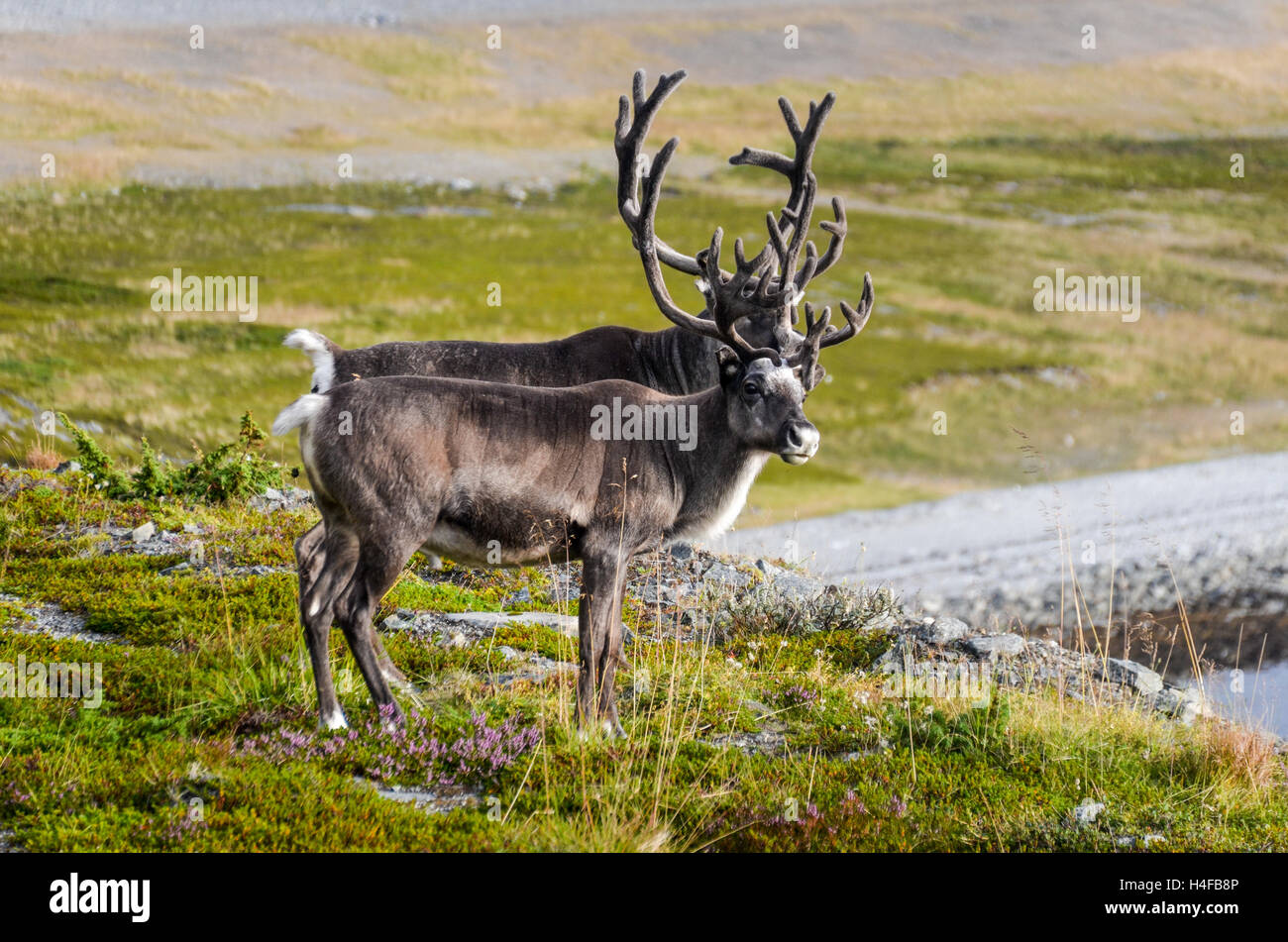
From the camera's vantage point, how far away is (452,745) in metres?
8.34

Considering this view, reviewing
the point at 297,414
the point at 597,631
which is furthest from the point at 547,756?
the point at 297,414

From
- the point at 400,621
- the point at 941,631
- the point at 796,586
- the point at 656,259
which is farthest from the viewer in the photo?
the point at 796,586

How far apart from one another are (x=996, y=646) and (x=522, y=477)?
624 centimetres

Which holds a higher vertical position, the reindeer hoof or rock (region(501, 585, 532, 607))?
the reindeer hoof

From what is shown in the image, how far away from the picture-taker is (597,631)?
29.0 ft

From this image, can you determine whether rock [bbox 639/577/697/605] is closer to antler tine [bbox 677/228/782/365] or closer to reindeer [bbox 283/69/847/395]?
reindeer [bbox 283/69/847/395]

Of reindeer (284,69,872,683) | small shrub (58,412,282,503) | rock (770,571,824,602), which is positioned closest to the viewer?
reindeer (284,69,872,683)

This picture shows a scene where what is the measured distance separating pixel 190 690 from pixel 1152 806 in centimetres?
667

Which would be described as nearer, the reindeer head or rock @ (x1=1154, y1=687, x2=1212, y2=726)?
the reindeer head

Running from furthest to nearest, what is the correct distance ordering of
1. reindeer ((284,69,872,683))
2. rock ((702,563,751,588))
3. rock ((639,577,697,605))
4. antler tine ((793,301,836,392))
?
rock ((702,563,751,588)), rock ((639,577,697,605)), reindeer ((284,69,872,683)), antler tine ((793,301,836,392))

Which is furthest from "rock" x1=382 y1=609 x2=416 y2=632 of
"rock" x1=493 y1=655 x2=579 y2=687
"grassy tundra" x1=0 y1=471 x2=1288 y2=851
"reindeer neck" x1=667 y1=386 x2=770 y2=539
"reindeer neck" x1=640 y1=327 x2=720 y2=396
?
"reindeer neck" x1=640 y1=327 x2=720 y2=396

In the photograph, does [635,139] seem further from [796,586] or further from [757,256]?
[796,586]

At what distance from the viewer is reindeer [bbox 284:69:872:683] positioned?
11.1 metres

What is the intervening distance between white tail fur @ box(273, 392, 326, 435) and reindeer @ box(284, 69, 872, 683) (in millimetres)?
2509
